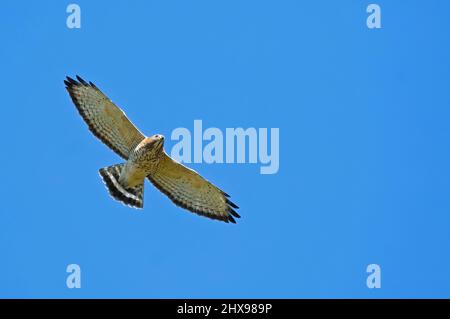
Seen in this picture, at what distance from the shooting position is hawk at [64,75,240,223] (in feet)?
44.7

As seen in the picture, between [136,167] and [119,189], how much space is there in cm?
40

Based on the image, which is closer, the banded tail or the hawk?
the hawk

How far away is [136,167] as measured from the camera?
44.9 ft

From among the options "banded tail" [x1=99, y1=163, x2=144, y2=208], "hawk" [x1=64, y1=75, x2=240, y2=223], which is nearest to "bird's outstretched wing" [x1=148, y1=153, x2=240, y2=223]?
"hawk" [x1=64, y1=75, x2=240, y2=223]

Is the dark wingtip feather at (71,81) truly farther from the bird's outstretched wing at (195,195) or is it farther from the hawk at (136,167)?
the bird's outstretched wing at (195,195)

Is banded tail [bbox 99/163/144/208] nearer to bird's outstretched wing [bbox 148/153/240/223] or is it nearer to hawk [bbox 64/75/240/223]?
hawk [bbox 64/75/240/223]

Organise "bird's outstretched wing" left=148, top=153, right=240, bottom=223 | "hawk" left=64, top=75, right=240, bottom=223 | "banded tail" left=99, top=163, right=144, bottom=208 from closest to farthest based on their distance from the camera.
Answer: "hawk" left=64, top=75, right=240, bottom=223, "banded tail" left=99, top=163, right=144, bottom=208, "bird's outstretched wing" left=148, top=153, right=240, bottom=223

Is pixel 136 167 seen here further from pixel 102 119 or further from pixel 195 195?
pixel 195 195

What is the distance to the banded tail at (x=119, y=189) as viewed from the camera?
45.4ft

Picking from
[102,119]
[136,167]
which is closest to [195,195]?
[136,167]

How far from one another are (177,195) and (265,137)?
200cm
